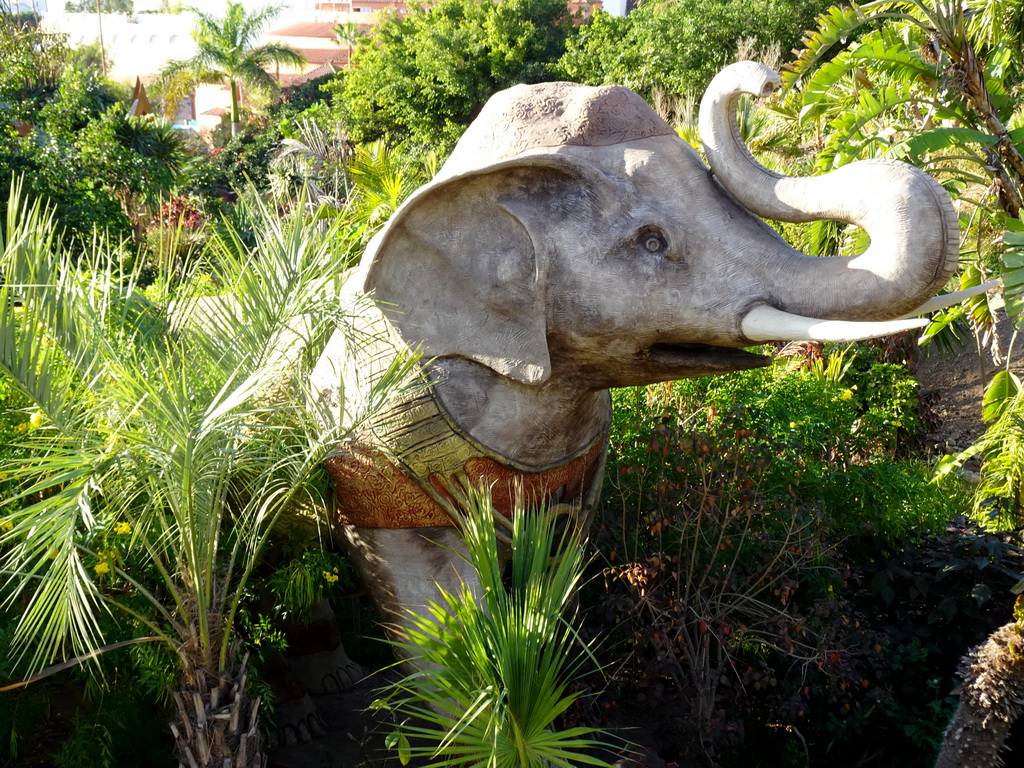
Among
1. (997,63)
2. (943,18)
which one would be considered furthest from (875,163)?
(997,63)

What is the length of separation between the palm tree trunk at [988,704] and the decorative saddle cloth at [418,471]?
1.51m

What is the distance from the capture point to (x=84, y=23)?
78.5m

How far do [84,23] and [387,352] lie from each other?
3383 inches

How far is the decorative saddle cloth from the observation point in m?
3.23

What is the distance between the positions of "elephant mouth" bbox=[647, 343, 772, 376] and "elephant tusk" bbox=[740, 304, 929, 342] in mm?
165

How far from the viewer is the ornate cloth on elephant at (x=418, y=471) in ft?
10.6

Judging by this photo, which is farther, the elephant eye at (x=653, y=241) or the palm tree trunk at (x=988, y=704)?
the palm tree trunk at (x=988, y=704)

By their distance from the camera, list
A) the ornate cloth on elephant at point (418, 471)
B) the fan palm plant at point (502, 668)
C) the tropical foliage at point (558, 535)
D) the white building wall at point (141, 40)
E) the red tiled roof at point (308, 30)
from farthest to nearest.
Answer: the white building wall at point (141, 40)
the red tiled roof at point (308, 30)
the ornate cloth on elephant at point (418, 471)
the tropical foliage at point (558, 535)
the fan palm plant at point (502, 668)

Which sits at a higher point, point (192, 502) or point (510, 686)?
point (192, 502)

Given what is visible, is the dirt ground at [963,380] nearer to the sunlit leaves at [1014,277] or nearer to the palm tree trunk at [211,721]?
the sunlit leaves at [1014,277]

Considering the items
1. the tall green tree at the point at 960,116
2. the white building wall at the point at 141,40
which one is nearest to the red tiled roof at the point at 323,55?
the white building wall at the point at 141,40

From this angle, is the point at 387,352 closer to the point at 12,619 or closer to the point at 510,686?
the point at 510,686

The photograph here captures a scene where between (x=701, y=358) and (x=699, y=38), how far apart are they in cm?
1909

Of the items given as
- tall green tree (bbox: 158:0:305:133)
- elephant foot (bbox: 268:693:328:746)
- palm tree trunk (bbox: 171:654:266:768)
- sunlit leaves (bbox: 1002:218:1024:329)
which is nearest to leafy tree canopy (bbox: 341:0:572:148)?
tall green tree (bbox: 158:0:305:133)
